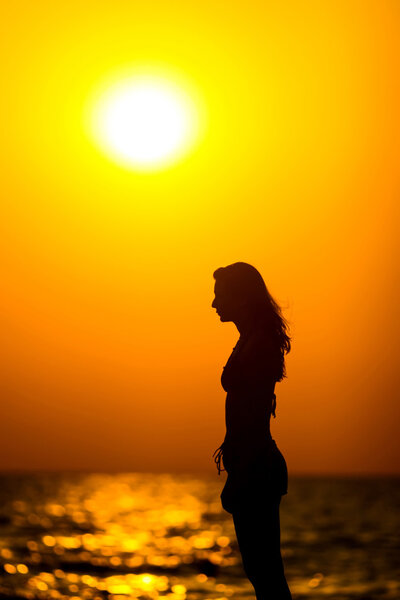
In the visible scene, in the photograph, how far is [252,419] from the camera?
6871 millimetres

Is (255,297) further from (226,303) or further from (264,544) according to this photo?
(264,544)

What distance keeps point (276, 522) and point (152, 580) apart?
133 ft

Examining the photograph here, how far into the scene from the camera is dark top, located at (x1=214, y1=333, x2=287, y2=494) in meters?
6.86

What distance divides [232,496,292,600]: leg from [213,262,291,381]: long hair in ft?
2.68

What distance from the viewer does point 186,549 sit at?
2564 inches

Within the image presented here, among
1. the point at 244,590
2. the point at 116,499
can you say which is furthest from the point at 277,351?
the point at 116,499

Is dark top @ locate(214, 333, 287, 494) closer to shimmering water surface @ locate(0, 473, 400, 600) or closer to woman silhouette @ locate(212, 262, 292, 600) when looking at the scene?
woman silhouette @ locate(212, 262, 292, 600)

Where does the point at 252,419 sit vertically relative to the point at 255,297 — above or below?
below

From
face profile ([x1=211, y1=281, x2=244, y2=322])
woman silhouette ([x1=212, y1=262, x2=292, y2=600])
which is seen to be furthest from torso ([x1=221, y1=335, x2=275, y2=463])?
face profile ([x1=211, y1=281, x2=244, y2=322])

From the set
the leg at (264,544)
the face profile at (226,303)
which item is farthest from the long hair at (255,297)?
the leg at (264,544)

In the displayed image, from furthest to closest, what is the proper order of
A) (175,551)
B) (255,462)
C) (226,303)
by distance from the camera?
(175,551)
(226,303)
(255,462)

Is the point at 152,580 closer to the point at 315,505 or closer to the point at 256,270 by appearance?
the point at 256,270

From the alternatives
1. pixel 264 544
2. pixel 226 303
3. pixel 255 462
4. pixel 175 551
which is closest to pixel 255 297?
pixel 226 303

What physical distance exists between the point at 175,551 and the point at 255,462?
189ft
